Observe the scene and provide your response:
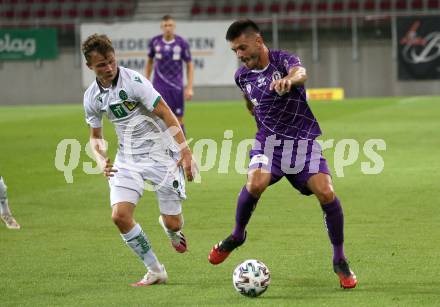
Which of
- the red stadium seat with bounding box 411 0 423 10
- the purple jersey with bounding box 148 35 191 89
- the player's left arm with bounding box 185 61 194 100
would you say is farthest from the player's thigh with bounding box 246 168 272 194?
the red stadium seat with bounding box 411 0 423 10

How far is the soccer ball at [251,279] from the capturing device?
22.1 feet

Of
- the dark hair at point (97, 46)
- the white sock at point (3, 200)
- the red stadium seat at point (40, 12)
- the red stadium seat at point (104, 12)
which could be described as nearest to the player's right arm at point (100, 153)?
the dark hair at point (97, 46)

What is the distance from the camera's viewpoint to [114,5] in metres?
35.1

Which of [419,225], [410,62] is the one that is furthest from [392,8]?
[419,225]

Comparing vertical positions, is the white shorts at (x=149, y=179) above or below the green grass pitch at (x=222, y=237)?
above

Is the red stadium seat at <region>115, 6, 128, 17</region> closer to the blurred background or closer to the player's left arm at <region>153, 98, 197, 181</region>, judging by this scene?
the blurred background

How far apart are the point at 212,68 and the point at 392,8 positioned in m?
6.23

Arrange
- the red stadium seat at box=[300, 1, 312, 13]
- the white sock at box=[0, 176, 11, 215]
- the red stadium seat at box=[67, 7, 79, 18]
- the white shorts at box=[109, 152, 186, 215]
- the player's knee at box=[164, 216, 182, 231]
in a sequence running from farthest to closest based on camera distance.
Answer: the red stadium seat at box=[67, 7, 79, 18] < the red stadium seat at box=[300, 1, 312, 13] < the white sock at box=[0, 176, 11, 215] < the player's knee at box=[164, 216, 182, 231] < the white shorts at box=[109, 152, 186, 215]

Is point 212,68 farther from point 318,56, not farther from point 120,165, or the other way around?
point 120,165

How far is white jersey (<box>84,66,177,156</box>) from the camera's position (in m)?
7.27

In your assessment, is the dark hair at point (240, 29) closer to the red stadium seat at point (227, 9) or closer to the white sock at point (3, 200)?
the white sock at point (3, 200)

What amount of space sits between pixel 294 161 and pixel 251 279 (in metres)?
0.93

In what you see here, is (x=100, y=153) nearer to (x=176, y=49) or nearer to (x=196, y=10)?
(x=176, y=49)

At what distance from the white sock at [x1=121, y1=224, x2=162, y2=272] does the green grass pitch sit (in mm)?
163
